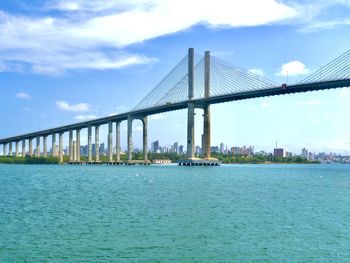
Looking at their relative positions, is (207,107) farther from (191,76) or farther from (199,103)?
(191,76)

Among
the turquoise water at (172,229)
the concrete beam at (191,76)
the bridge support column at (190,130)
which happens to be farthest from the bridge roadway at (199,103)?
the turquoise water at (172,229)

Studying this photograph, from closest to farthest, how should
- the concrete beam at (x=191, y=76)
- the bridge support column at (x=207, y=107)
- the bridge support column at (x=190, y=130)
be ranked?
1. the bridge support column at (x=190, y=130)
2. the bridge support column at (x=207, y=107)
3. the concrete beam at (x=191, y=76)

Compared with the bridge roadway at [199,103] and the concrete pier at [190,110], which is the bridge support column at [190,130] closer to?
the concrete pier at [190,110]

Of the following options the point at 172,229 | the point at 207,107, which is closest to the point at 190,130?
the point at 207,107

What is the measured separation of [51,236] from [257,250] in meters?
7.13

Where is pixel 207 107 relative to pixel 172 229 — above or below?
above

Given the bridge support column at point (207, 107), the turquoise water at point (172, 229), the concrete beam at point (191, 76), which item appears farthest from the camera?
the concrete beam at point (191, 76)

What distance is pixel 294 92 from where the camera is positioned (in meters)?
76.4

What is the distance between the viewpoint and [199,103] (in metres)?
91.8

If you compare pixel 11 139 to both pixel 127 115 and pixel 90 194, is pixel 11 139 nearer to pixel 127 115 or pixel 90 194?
pixel 127 115

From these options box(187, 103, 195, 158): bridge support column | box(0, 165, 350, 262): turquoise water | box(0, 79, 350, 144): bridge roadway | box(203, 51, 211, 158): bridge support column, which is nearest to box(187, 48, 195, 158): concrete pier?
box(187, 103, 195, 158): bridge support column

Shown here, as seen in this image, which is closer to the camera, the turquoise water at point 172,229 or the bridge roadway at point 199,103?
the turquoise water at point 172,229

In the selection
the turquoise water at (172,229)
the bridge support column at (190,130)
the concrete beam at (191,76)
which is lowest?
the turquoise water at (172,229)

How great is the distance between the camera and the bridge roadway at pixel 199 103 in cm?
7069
